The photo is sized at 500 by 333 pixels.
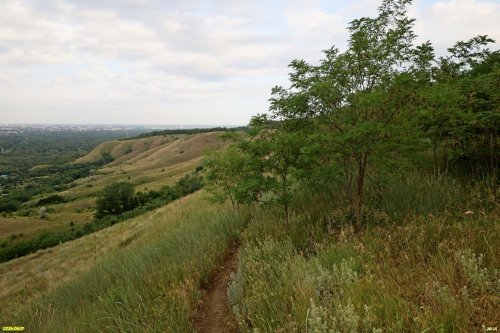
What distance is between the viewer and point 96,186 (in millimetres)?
97062

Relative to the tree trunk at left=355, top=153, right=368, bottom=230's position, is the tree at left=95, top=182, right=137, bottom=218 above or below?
below

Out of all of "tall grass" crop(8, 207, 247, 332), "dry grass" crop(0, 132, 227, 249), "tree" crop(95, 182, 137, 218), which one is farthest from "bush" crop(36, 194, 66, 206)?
"tall grass" crop(8, 207, 247, 332)

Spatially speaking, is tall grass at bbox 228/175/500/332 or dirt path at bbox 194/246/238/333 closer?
tall grass at bbox 228/175/500/332

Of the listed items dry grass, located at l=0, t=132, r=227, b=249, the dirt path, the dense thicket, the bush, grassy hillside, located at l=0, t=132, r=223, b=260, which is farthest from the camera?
the bush

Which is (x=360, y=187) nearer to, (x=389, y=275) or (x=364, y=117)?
(x=364, y=117)

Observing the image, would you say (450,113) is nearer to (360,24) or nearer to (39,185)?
(360,24)

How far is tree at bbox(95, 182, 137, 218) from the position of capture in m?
67.8

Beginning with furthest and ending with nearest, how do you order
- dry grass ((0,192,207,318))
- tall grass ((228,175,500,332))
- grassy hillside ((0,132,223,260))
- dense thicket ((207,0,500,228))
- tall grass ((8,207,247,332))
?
grassy hillside ((0,132,223,260))
dry grass ((0,192,207,318))
dense thicket ((207,0,500,228))
tall grass ((8,207,247,332))
tall grass ((228,175,500,332))

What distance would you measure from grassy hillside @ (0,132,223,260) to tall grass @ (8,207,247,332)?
29777 mm

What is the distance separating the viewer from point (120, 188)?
70.6 metres

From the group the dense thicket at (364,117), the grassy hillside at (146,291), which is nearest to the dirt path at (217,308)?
the grassy hillside at (146,291)

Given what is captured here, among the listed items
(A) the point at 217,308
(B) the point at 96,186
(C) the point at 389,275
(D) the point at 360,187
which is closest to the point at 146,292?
→ (A) the point at 217,308

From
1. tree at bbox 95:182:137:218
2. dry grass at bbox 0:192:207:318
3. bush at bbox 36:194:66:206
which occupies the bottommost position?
bush at bbox 36:194:66:206

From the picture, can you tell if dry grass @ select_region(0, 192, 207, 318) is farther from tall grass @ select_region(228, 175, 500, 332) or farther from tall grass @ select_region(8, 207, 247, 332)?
tall grass @ select_region(228, 175, 500, 332)
